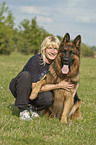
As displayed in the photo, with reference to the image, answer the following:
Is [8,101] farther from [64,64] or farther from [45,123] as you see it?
[64,64]

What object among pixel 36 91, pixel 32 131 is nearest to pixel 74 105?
pixel 36 91

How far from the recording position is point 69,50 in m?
3.72

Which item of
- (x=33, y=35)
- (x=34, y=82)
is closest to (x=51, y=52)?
(x=34, y=82)

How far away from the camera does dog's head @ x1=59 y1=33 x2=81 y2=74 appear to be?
12.2 ft

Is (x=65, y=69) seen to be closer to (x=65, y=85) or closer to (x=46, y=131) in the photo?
(x=65, y=85)

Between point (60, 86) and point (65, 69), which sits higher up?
point (65, 69)

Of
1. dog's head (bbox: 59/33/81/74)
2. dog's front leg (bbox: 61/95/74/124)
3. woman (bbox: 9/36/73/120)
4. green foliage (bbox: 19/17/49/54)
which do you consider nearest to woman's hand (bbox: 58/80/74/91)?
woman (bbox: 9/36/73/120)

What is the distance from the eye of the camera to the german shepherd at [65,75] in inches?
147

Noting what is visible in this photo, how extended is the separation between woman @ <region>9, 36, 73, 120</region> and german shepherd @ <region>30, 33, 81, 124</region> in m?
0.10

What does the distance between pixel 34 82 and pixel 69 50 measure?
1.01m

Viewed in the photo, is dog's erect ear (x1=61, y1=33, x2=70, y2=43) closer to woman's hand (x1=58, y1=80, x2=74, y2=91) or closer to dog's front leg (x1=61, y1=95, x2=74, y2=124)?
woman's hand (x1=58, y1=80, x2=74, y2=91)

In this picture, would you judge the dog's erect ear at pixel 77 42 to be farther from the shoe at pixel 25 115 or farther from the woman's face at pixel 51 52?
the shoe at pixel 25 115

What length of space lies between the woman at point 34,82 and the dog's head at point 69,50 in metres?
0.47

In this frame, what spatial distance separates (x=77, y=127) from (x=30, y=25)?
151 ft
